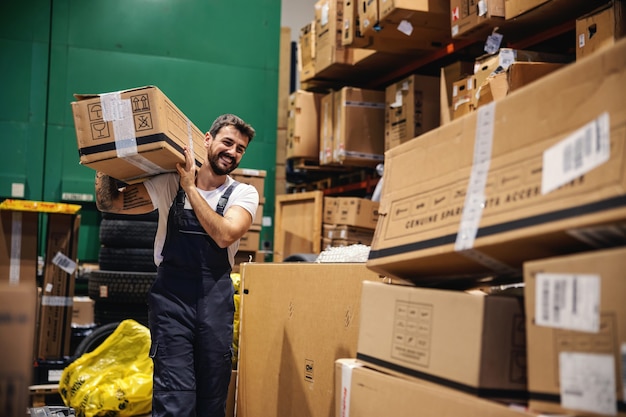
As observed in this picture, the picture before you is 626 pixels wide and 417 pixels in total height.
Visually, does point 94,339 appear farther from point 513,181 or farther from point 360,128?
point 513,181

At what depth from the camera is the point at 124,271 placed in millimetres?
5867

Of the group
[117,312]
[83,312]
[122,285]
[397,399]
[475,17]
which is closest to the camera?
[397,399]

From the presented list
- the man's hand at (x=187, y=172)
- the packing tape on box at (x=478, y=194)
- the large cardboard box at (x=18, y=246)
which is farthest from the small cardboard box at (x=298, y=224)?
the packing tape on box at (x=478, y=194)

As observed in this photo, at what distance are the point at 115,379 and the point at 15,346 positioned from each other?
317cm

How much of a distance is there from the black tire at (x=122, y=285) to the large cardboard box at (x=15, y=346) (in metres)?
4.42

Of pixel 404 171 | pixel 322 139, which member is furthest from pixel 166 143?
pixel 322 139

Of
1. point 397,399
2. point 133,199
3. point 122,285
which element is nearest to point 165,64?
point 122,285

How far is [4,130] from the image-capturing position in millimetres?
6750

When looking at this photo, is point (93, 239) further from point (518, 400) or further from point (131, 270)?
point (518, 400)

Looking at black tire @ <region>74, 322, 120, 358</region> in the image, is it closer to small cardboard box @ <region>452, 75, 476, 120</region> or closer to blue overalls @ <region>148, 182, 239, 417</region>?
blue overalls @ <region>148, 182, 239, 417</region>

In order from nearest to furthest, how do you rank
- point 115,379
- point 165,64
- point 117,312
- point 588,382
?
point 588,382 < point 115,379 < point 117,312 < point 165,64

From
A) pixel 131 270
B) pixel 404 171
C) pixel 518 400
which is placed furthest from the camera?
pixel 131 270

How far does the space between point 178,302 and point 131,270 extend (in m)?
2.87

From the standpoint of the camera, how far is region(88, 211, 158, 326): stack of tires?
5.71m
